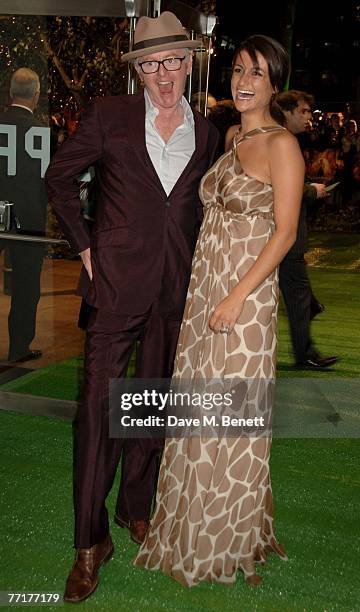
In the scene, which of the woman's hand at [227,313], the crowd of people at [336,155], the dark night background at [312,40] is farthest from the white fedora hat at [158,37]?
the dark night background at [312,40]

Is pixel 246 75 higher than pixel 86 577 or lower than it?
higher

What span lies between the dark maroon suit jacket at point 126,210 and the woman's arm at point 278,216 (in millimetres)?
270

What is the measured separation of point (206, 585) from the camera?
2645mm

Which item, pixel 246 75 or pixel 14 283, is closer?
pixel 246 75

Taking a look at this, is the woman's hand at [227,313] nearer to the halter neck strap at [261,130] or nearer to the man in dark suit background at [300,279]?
the halter neck strap at [261,130]

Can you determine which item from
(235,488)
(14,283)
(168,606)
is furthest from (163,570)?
(14,283)

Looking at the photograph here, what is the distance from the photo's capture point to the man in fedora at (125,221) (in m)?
2.56

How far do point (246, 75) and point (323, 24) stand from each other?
62.9ft

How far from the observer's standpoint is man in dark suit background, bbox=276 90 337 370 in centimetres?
491

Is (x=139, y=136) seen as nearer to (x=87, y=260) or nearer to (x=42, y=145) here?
(x=87, y=260)

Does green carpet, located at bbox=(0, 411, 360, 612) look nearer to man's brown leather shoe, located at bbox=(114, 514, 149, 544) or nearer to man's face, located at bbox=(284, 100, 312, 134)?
man's brown leather shoe, located at bbox=(114, 514, 149, 544)

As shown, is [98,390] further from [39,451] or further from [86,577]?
[39,451]

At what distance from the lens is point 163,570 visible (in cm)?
268

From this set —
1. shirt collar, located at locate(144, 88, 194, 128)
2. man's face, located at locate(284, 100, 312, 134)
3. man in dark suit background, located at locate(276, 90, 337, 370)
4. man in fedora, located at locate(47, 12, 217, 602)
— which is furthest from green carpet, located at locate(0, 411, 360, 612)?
man's face, located at locate(284, 100, 312, 134)
